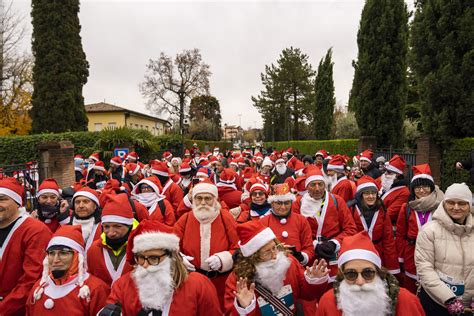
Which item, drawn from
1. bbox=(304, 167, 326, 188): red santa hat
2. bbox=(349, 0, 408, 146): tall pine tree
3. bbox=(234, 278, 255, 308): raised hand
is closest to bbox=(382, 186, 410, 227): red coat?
bbox=(304, 167, 326, 188): red santa hat

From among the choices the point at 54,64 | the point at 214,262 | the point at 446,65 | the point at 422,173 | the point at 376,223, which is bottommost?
the point at 214,262

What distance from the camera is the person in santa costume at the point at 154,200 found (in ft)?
16.8

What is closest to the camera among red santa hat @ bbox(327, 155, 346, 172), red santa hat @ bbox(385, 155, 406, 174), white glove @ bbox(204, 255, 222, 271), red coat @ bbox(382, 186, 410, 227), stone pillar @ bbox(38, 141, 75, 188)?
white glove @ bbox(204, 255, 222, 271)

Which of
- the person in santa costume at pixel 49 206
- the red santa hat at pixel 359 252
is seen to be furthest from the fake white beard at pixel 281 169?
the red santa hat at pixel 359 252

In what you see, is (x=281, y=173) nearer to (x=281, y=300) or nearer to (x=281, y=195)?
(x=281, y=195)

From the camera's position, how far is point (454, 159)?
33.6 ft

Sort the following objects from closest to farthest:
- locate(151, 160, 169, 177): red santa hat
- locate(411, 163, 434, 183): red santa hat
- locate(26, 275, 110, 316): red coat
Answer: locate(26, 275, 110, 316): red coat → locate(411, 163, 434, 183): red santa hat → locate(151, 160, 169, 177): red santa hat

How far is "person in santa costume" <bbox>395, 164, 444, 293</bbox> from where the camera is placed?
14.4 ft

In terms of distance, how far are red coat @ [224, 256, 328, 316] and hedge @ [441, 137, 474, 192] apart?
325 inches

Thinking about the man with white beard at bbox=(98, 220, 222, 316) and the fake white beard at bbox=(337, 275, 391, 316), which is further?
the man with white beard at bbox=(98, 220, 222, 316)

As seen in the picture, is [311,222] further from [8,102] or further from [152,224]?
[8,102]

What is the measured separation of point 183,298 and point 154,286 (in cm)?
23

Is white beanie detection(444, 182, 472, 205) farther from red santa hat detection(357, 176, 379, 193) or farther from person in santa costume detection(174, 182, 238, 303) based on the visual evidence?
person in santa costume detection(174, 182, 238, 303)

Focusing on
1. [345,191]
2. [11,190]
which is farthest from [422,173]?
[11,190]
